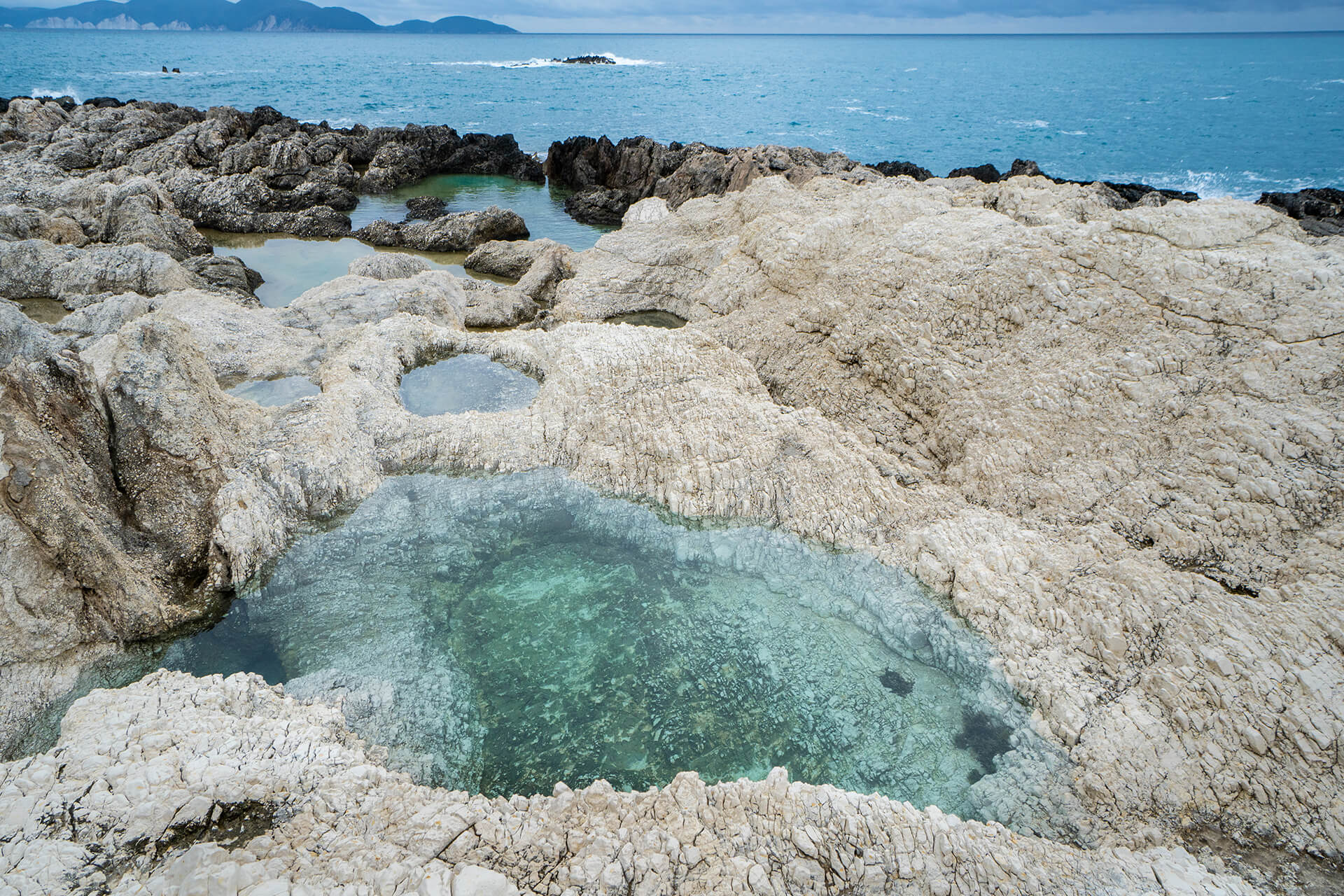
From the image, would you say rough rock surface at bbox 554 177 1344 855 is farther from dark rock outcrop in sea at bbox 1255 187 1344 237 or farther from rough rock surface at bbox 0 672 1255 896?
dark rock outcrop in sea at bbox 1255 187 1344 237

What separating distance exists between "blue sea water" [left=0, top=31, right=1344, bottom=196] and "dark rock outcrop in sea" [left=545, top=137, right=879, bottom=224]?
9.99 metres

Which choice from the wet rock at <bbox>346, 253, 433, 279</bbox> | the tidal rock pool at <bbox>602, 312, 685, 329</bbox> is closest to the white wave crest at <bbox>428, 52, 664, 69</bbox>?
the wet rock at <bbox>346, 253, 433, 279</bbox>

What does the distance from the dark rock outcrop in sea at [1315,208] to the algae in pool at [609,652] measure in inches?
669

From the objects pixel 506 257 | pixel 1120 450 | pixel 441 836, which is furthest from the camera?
pixel 506 257

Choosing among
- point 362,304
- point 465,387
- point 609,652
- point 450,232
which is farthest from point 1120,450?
point 450,232

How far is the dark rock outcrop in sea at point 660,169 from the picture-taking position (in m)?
19.7

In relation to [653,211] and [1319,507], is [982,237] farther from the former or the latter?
[653,211]

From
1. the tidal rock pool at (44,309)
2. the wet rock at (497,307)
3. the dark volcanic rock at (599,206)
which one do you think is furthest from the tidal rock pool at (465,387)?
the dark volcanic rock at (599,206)

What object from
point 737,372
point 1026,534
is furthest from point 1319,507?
point 737,372

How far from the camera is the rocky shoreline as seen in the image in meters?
4.33

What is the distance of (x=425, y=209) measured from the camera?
2511 centimetres

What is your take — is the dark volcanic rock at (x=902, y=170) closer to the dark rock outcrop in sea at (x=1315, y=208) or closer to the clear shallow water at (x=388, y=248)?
the dark rock outcrop in sea at (x=1315, y=208)

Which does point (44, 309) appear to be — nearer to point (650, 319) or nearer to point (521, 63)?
point (650, 319)

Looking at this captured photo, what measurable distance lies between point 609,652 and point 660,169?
80.1 feet
